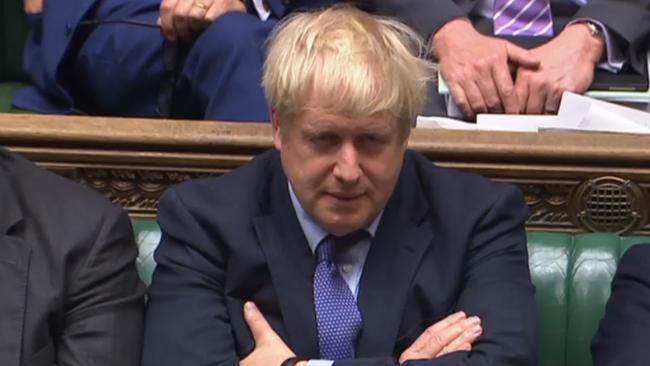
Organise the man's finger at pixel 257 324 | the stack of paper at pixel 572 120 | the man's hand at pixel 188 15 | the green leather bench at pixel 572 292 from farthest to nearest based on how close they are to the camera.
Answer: the man's hand at pixel 188 15, the stack of paper at pixel 572 120, the green leather bench at pixel 572 292, the man's finger at pixel 257 324

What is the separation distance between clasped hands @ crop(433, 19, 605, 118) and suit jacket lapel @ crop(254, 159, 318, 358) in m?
0.58

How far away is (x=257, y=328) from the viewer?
1.91m

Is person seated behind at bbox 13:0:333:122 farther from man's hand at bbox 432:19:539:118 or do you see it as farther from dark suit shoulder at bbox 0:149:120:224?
dark suit shoulder at bbox 0:149:120:224

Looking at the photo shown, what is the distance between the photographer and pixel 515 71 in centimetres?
251

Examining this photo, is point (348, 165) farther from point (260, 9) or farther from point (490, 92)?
point (260, 9)

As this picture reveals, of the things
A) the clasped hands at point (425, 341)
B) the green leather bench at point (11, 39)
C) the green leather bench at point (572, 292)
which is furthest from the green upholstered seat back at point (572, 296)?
the green leather bench at point (11, 39)

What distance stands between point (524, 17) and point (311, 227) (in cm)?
83

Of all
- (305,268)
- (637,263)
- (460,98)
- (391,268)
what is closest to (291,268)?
(305,268)

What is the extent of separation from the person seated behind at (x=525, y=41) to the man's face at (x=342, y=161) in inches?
23.7

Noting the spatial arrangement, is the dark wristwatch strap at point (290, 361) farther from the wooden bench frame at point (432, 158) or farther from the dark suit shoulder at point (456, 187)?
A: the wooden bench frame at point (432, 158)

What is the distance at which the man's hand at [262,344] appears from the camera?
1.88 metres

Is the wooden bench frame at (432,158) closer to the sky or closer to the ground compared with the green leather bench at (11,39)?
closer to the sky

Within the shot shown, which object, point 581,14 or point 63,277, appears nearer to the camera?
point 63,277

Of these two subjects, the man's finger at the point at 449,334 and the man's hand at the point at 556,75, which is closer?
the man's finger at the point at 449,334
